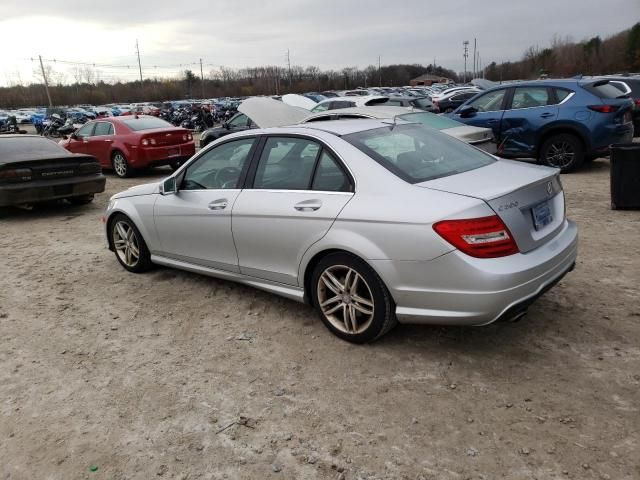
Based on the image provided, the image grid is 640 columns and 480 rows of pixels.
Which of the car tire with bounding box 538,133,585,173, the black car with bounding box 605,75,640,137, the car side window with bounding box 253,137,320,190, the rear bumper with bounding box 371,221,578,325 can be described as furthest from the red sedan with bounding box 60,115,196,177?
the rear bumper with bounding box 371,221,578,325

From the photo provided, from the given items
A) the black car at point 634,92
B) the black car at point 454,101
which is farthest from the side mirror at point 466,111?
the black car at point 454,101

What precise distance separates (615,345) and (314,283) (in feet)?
6.79

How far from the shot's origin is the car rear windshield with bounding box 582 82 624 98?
9.23 m

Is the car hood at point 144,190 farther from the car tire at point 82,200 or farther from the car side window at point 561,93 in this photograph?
the car side window at point 561,93

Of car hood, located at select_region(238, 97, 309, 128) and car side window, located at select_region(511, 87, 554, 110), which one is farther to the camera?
car hood, located at select_region(238, 97, 309, 128)

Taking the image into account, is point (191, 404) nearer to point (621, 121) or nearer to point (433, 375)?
point (433, 375)

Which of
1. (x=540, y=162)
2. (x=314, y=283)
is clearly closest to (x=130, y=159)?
(x=540, y=162)

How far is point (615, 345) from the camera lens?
3523 millimetres

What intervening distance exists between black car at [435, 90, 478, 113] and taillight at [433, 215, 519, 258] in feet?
68.7

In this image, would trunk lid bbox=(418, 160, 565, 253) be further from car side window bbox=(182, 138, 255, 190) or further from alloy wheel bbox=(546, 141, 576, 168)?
alloy wheel bbox=(546, 141, 576, 168)

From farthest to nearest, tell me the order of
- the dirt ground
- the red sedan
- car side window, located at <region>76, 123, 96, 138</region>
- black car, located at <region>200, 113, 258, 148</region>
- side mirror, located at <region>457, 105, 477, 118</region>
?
1. black car, located at <region>200, 113, 258, 148</region>
2. car side window, located at <region>76, 123, 96, 138</region>
3. the red sedan
4. side mirror, located at <region>457, 105, 477, 118</region>
5. the dirt ground

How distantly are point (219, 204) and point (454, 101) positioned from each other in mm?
21402

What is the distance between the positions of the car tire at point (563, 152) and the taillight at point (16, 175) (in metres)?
8.81

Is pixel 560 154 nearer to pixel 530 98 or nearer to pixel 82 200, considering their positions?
pixel 530 98
